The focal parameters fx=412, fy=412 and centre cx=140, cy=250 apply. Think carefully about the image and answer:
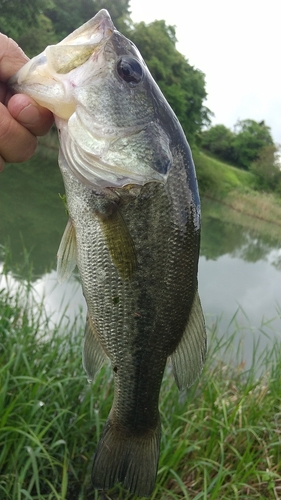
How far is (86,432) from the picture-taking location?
8.93ft

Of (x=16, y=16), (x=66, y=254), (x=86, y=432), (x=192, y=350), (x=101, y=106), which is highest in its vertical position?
(x=16, y=16)

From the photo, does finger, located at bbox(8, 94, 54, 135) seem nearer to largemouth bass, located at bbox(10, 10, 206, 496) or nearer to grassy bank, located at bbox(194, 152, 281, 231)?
largemouth bass, located at bbox(10, 10, 206, 496)

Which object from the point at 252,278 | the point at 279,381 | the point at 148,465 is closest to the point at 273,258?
the point at 252,278

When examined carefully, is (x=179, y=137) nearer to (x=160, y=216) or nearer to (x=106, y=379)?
(x=160, y=216)

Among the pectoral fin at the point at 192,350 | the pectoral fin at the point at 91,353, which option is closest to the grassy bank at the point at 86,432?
the pectoral fin at the point at 91,353

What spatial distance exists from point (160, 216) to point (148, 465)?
976mm

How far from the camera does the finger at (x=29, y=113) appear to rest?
4.46 ft

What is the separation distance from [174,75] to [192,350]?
40.7 m

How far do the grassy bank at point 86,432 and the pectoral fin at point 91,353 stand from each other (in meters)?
0.84

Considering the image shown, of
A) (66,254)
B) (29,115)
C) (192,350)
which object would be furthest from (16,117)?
(192,350)

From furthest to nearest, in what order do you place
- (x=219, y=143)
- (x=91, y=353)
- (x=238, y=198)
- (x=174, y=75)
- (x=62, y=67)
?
(x=219, y=143)
(x=174, y=75)
(x=238, y=198)
(x=91, y=353)
(x=62, y=67)

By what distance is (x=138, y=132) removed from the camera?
139 centimetres

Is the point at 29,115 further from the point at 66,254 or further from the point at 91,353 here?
the point at 91,353

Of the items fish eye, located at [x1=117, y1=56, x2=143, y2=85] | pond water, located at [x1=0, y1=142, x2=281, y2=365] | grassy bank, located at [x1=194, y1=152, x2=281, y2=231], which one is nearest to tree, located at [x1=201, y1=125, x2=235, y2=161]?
grassy bank, located at [x1=194, y1=152, x2=281, y2=231]
